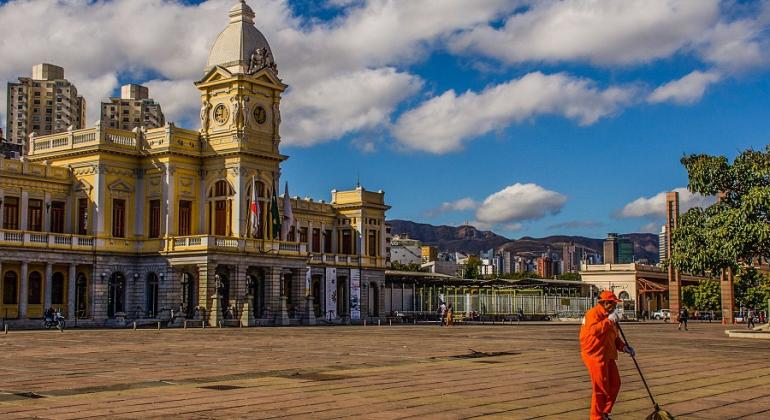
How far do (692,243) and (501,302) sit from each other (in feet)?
157

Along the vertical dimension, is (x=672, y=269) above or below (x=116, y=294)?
above

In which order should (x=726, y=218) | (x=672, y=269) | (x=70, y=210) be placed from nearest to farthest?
(x=726, y=218)
(x=70, y=210)
(x=672, y=269)

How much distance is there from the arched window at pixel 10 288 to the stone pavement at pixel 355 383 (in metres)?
31.8

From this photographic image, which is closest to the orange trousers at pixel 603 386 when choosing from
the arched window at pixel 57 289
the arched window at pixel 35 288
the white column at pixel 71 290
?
the arched window at pixel 35 288

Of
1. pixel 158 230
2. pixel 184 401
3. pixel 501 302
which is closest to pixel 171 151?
pixel 158 230

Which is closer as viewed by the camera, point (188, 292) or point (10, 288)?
point (10, 288)

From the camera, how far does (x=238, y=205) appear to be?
65.6m

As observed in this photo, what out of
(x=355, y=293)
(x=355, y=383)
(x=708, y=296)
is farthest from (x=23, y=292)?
(x=708, y=296)

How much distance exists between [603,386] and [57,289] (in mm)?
55075

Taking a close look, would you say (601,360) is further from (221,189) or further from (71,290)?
(221,189)

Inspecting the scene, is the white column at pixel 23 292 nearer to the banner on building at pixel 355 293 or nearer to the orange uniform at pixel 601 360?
the banner on building at pixel 355 293

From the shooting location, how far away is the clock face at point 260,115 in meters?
67.9

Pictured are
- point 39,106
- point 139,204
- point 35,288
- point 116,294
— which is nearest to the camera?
point 35,288

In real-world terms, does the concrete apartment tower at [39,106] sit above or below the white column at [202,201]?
above
